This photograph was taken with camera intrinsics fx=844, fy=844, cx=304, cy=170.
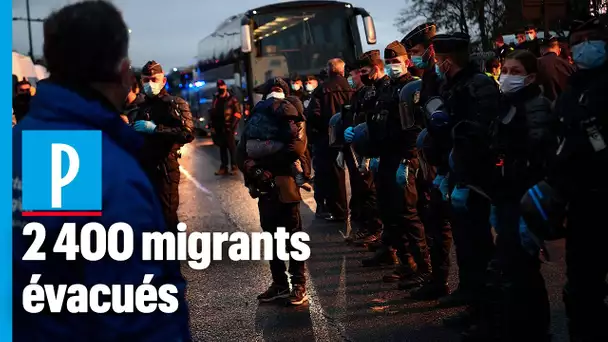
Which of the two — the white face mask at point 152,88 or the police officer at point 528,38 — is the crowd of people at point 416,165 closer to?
the white face mask at point 152,88

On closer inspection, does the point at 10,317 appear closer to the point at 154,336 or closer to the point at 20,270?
the point at 20,270

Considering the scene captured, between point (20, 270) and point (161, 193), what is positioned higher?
point (161, 193)

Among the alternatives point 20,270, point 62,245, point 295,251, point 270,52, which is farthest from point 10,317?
point 270,52

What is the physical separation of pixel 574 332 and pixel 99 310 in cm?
317

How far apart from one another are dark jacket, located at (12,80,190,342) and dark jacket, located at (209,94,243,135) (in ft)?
48.0

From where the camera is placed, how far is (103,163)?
1.97 m

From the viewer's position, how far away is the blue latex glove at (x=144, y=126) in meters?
6.64

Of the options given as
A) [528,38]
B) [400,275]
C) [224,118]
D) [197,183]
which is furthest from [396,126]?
[224,118]

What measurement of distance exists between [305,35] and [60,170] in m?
17.3

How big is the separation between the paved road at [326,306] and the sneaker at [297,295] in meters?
0.06

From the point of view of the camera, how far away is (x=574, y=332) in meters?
4.46

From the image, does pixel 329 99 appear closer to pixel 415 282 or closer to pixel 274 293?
pixel 415 282

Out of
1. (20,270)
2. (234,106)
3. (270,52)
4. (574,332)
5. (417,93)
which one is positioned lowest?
(574,332)

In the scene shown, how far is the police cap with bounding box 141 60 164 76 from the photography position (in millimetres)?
6875
